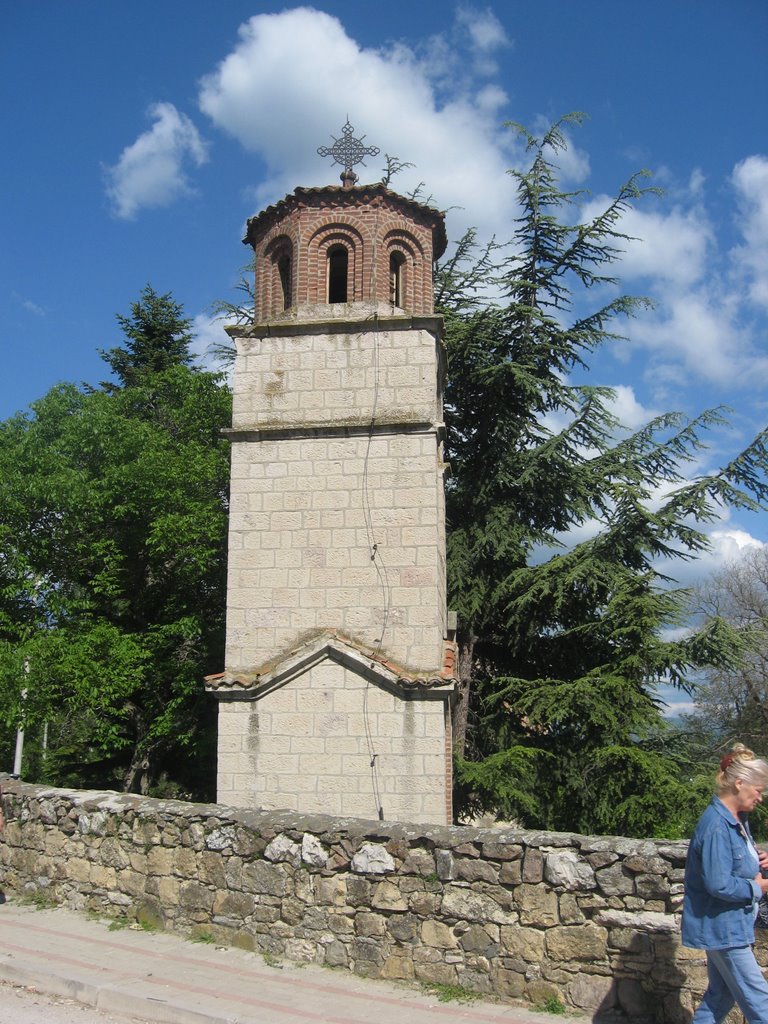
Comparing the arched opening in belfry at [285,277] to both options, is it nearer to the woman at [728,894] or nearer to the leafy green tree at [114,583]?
the leafy green tree at [114,583]

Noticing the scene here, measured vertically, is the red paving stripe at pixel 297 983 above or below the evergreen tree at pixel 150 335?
below

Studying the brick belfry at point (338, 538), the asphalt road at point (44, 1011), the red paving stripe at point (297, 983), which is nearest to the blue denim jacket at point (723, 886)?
the red paving stripe at point (297, 983)

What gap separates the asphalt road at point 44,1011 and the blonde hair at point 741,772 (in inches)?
143

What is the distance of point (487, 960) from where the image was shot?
5508 millimetres

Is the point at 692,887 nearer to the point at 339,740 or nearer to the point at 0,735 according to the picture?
the point at 339,740

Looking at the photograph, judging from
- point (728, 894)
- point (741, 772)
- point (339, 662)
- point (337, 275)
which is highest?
point (337, 275)

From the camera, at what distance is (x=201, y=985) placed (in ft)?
18.4

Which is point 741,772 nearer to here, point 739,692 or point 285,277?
point 285,277

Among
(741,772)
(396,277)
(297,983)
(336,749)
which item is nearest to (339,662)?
(336,749)

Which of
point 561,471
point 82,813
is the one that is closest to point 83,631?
point 82,813

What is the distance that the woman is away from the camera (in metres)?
4.05

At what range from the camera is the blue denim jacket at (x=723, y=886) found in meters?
4.06

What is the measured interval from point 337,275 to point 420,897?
829 centimetres

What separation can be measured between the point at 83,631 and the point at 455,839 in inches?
373
